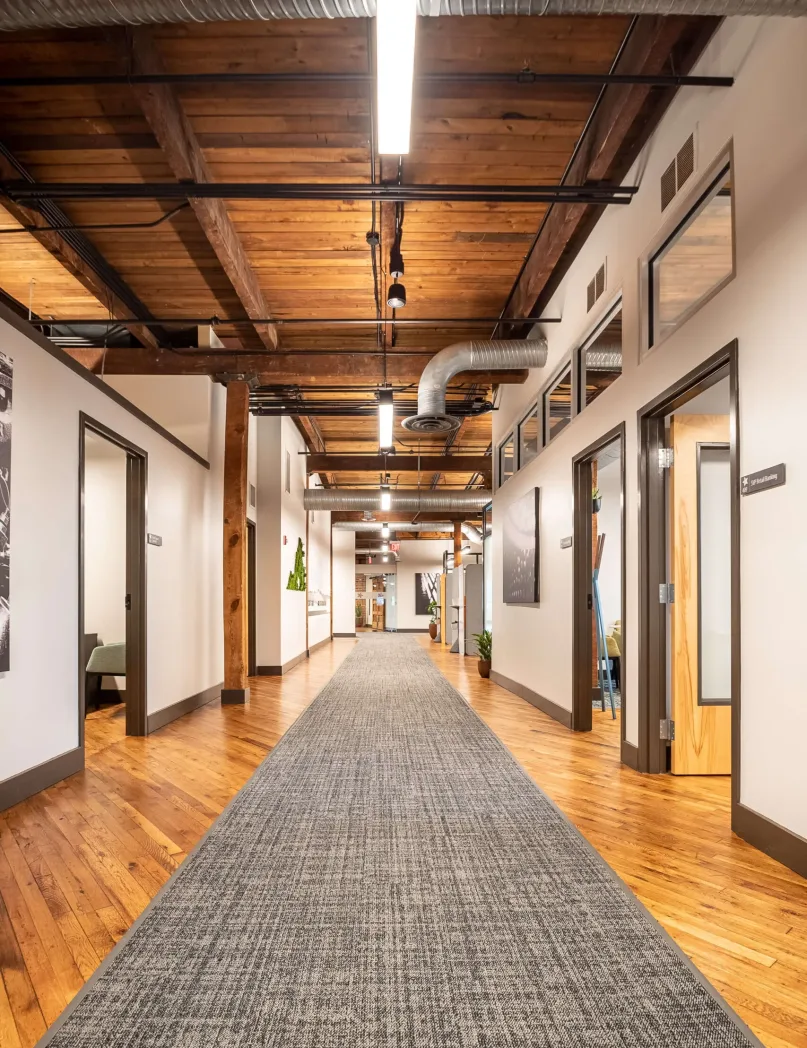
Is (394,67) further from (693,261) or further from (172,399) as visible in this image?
(172,399)

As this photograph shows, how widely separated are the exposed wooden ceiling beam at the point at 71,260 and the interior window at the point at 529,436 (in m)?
3.84

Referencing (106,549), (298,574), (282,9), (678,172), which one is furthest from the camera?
(298,574)

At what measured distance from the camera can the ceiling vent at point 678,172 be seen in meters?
3.61

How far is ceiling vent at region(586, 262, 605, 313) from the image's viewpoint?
5000 mm

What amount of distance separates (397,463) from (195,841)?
10.3m

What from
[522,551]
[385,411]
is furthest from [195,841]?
[385,411]

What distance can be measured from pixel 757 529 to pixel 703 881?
4.46 feet

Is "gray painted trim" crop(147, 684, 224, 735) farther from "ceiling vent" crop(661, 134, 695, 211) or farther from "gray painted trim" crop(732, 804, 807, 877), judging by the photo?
"ceiling vent" crop(661, 134, 695, 211)

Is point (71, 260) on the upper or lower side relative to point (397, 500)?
upper

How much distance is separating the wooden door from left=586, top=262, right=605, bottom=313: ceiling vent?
1.35 metres

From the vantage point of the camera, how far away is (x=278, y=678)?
937cm

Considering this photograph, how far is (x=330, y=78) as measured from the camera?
366 centimetres

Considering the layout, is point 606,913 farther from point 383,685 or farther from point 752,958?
point 383,685

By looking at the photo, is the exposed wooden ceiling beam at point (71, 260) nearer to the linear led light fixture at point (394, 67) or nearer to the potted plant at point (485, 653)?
the linear led light fixture at point (394, 67)
